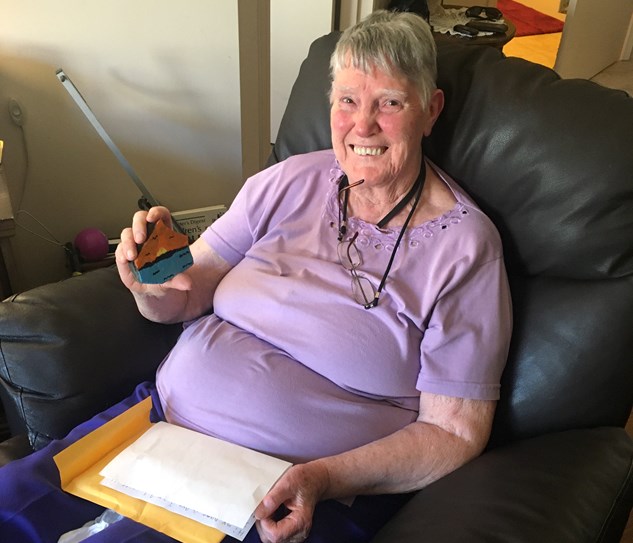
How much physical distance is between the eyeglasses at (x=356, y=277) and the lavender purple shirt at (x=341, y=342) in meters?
0.01

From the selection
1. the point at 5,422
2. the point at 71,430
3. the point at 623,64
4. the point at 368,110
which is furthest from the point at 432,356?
the point at 623,64

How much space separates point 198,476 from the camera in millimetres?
955

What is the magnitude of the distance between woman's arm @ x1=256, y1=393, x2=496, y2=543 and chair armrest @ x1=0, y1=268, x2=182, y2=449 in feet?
1.48

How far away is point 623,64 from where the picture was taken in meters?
4.42

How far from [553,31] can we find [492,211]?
476 cm

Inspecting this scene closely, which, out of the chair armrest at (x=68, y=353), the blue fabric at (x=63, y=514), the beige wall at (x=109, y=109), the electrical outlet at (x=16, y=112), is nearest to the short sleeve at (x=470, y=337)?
the blue fabric at (x=63, y=514)

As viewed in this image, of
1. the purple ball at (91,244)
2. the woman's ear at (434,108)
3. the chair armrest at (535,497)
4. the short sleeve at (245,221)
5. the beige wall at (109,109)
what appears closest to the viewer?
the chair armrest at (535,497)

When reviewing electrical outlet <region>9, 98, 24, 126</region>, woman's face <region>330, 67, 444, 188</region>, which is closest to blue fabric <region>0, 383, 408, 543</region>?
woman's face <region>330, 67, 444, 188</region>

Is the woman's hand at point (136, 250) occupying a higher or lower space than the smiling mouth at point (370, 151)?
lower

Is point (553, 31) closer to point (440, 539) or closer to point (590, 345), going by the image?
point (590, 345)

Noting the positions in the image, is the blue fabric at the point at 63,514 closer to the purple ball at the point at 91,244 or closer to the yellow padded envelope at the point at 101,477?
the yellow padded envelope at the point at 101,477

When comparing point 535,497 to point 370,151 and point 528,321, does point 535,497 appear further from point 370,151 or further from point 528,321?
point 370,151

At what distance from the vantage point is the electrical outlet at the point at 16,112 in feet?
6.02

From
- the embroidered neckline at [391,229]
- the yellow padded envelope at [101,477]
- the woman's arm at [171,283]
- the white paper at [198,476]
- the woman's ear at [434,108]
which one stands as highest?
the woman's ear at [434,108]
